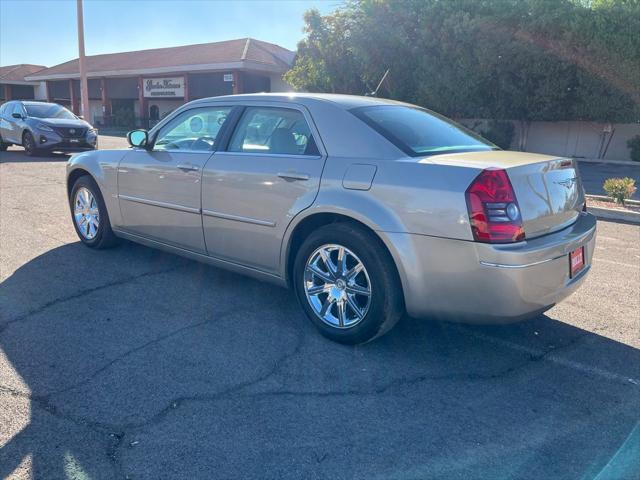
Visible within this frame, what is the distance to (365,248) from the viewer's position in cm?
350

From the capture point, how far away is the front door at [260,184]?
3873 mm

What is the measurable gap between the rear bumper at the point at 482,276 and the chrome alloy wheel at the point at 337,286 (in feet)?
1.08

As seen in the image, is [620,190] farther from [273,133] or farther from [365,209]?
[365,209]

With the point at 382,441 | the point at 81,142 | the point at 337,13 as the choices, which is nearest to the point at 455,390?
the point at 382,441

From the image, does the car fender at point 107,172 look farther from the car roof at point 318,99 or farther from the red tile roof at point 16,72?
the red tile roof at point 16,72

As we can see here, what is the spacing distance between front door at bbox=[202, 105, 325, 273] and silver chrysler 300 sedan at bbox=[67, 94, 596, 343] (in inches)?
0.4

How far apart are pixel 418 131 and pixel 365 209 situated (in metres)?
0.86

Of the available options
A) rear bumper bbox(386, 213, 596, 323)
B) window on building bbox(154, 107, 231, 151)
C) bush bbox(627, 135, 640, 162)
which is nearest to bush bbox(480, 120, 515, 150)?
bush bbox(627, 135, 640, 162)

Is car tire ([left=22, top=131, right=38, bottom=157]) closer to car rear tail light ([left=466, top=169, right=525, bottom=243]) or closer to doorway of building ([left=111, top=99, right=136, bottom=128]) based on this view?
car rear tail light ([left=466, top=169, right=525, bottom=243])

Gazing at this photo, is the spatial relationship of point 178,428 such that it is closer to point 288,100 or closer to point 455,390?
point 455,390

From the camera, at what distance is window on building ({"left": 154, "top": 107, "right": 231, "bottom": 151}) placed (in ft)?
15.1

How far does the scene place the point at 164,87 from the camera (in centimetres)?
3353

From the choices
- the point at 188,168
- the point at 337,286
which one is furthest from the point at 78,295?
the point at 337,286

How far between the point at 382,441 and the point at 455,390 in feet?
2.37
